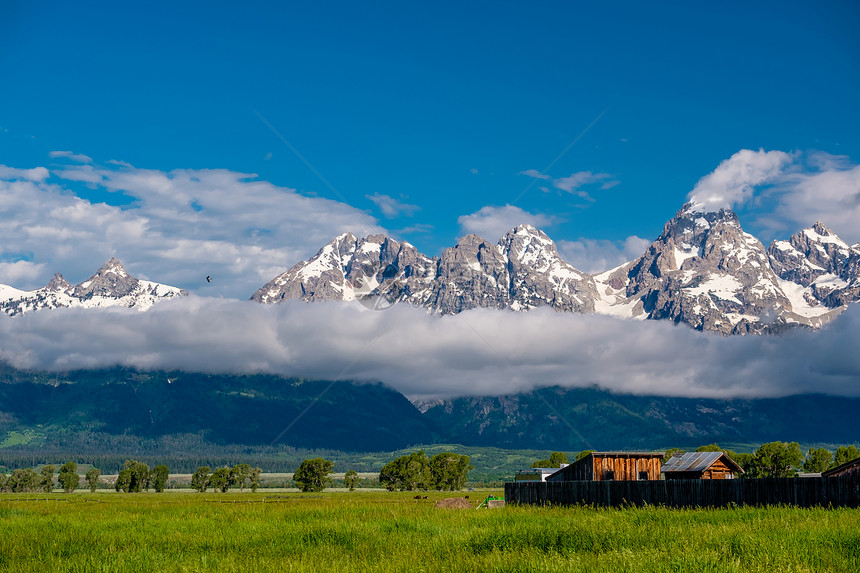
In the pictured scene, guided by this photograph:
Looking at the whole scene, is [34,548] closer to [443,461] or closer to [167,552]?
[167,552]

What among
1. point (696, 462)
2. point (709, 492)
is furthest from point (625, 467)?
point (709, 492)

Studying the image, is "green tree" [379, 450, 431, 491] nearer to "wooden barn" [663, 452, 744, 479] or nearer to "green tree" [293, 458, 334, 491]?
"green tree" [293, 458, 334, 491]

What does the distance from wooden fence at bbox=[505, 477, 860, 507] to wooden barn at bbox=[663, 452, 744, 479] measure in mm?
24552

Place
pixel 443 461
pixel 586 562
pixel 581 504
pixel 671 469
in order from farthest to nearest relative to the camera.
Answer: pixel 443 461, pixel 671 469, pixel 581 504, pixel 586 562

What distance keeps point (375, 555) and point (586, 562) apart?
589 centimetres

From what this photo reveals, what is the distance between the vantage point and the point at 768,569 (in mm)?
14688

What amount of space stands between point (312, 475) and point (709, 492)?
16341 cm

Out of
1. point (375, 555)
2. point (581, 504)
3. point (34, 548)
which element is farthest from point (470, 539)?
point (581, 504)

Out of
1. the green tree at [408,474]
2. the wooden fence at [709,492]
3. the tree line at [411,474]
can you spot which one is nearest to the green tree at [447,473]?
the tree line at [411,474]

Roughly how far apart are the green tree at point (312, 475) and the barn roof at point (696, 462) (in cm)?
13295

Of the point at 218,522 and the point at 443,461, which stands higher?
the point at 218,522

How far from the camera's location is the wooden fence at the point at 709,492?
1172 inches

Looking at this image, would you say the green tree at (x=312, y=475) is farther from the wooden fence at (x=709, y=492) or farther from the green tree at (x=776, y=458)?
the wooden fence at (x=709, y=492)

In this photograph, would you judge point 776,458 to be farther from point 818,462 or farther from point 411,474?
point 411,474
